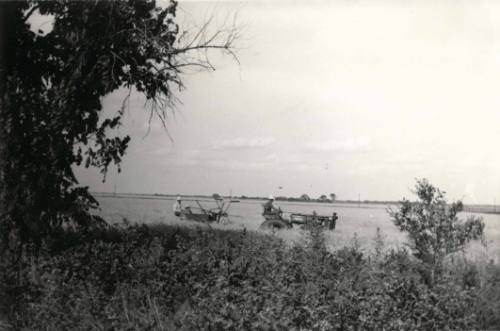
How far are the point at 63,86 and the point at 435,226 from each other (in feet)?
24.9

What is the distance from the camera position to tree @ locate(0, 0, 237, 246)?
8516 mm

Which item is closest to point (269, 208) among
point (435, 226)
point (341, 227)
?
point (341, 227)

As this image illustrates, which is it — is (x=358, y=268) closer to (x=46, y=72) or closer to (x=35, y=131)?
(x=35, y=131)

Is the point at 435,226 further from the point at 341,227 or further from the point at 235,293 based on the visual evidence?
the point at 341,227

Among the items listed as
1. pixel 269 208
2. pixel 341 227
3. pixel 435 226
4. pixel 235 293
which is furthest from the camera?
pixel 341 227

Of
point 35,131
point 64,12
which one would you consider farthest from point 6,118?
point 64,12

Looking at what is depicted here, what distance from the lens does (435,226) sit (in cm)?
832

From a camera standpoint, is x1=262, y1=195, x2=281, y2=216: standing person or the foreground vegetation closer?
the foreground vegetation

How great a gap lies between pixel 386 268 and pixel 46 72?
25.5 feet

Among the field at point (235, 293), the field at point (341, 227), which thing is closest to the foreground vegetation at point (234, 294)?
the field at point (235, 293)

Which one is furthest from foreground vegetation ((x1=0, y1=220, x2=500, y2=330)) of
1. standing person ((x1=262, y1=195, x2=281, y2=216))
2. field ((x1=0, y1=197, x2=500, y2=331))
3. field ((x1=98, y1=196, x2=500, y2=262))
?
standing person ((x1=262, y1=195, x2=281, y2=216))

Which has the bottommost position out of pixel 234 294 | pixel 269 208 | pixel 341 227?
pixel 341 227

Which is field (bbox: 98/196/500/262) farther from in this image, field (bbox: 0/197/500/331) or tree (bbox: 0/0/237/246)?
tree (bbox: 0/0/237/246)

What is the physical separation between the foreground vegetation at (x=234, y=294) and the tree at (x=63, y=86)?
1.70 meters
